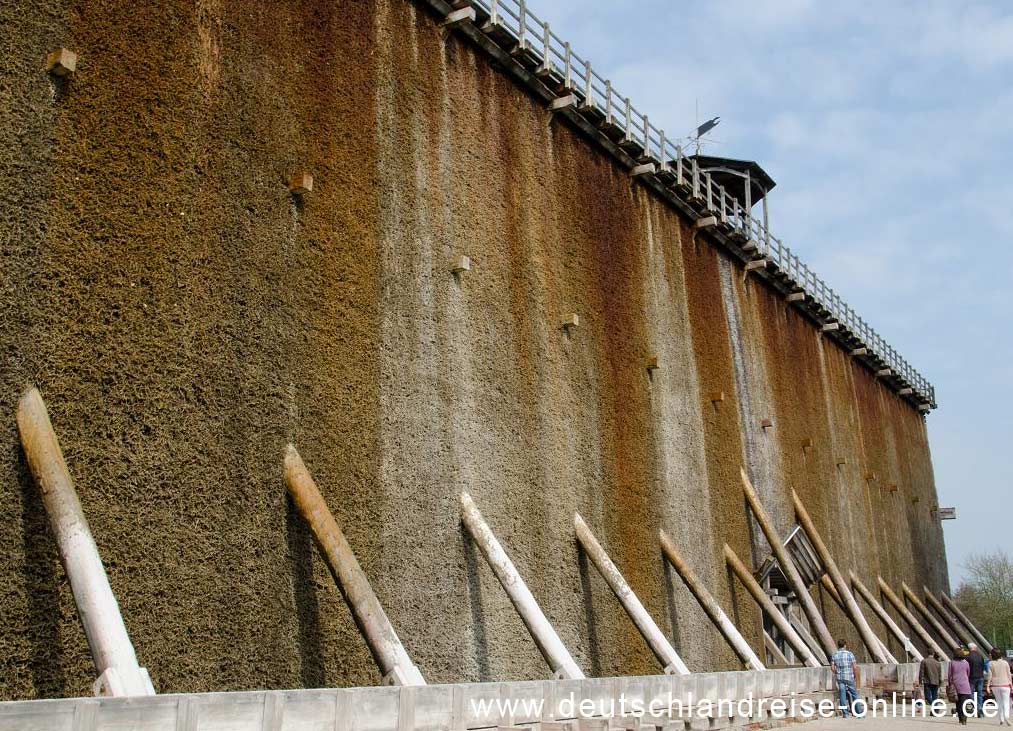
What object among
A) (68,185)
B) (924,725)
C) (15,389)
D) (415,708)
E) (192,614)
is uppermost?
(68,185)

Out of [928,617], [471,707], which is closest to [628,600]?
[471,707]

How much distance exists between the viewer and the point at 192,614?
9141 mm

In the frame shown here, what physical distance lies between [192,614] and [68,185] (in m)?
3.77

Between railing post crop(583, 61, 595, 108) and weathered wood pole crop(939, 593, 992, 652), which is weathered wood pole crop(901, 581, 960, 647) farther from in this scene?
railing post crop(583, 61, 595, 108)

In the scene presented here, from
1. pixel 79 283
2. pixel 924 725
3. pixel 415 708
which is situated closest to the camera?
pixel 415 708

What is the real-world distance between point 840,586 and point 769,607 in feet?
15.2

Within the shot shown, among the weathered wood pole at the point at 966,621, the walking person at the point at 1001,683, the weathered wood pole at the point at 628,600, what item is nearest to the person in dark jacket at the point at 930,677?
the walking person at the point at 1001,683

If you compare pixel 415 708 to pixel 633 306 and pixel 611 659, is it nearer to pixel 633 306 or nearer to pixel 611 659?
pixel 611 659

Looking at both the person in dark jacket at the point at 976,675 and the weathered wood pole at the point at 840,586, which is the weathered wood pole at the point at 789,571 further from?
the person in dark jacket at the point at 976,675

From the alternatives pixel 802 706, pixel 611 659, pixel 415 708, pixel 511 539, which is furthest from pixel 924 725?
pixel 415 708

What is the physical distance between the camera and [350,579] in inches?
390

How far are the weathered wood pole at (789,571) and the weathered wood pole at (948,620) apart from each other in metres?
13.0

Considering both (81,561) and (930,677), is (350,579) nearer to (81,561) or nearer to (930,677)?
(81,561)

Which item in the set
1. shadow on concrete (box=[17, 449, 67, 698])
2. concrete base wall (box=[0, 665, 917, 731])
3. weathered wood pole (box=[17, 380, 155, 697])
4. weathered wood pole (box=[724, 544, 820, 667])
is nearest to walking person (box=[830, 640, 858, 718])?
concrete base wall (box=[0, 665, 917, 731])
